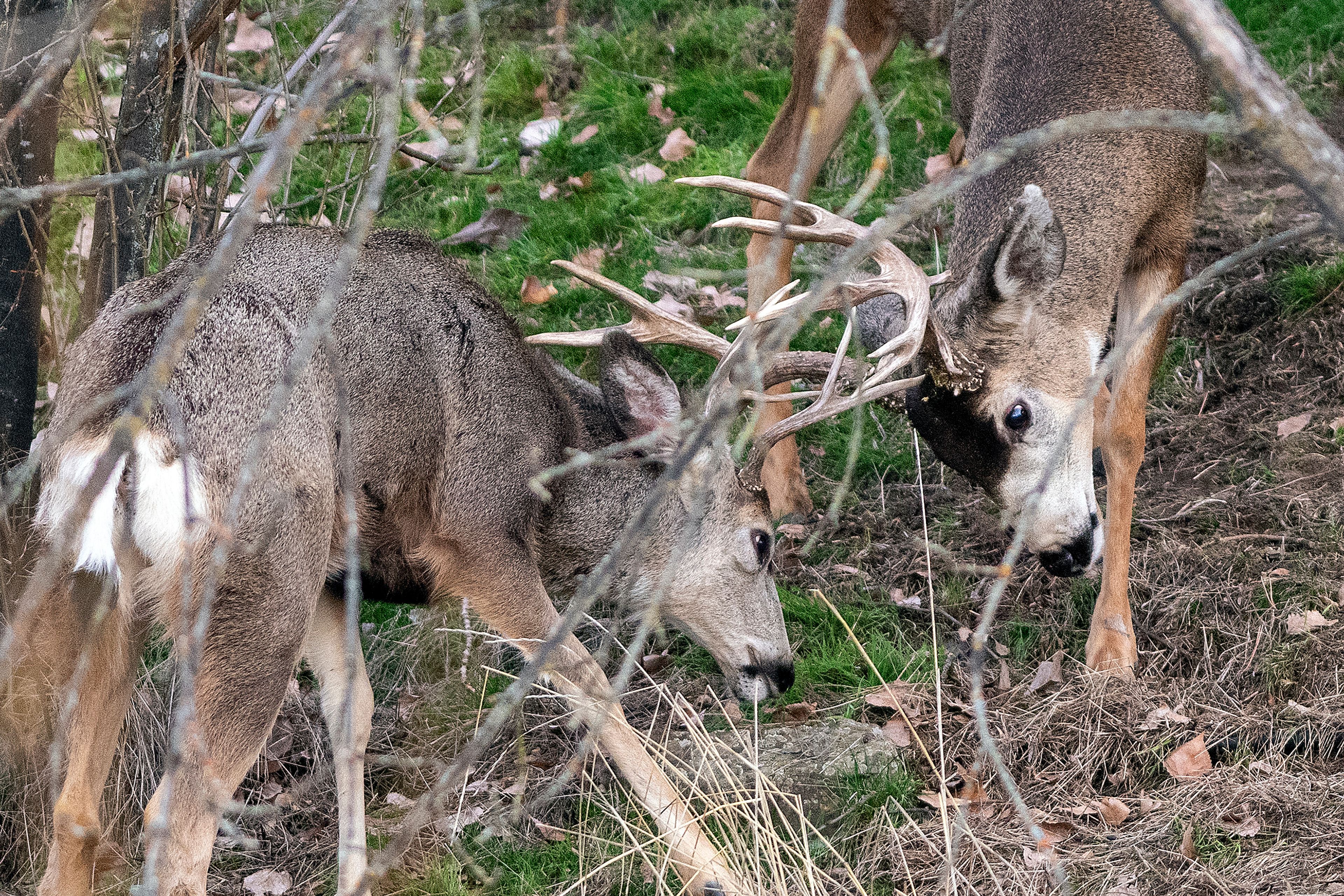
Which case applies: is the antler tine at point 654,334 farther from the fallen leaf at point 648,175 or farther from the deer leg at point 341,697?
the fallen leaf at point 648,175

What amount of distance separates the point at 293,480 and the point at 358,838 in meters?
1.52

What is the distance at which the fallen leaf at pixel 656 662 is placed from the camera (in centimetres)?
592

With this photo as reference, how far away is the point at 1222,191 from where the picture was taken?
301 inches

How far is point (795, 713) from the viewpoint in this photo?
5547mm

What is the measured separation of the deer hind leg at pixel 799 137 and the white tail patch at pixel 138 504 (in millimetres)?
3425

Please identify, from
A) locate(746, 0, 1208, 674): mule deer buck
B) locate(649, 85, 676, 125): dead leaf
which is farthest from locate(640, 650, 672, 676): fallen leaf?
locate(649, 85, 676, 125): dead leaf

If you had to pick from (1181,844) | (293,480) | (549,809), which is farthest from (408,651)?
(1181,844)

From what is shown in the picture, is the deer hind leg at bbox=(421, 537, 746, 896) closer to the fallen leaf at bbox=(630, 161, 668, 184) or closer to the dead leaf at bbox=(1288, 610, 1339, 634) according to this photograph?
the dead leaf at bbox=(1288, 610, 1339, 634)

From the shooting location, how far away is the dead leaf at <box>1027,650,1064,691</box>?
552 centimetres

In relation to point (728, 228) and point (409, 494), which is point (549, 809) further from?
point (728, 228)

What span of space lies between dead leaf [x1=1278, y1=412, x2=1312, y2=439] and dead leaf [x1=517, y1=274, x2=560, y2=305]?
3.77 meters

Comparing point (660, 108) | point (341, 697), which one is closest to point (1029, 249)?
point (341, 697)

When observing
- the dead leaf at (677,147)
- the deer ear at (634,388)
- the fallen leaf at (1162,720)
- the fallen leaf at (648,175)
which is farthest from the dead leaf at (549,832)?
the dead leaf at (677,147)

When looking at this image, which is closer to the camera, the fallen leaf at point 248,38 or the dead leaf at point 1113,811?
the dead leaf at point 1113,811
